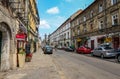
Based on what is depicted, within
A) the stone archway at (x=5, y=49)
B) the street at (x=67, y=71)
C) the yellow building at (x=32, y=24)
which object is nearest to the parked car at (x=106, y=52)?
the street at (x=67, y=71)

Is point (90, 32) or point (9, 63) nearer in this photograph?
point (9, 63)

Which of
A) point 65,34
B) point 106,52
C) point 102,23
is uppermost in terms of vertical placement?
point 65,34

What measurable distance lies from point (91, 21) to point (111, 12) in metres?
9.90

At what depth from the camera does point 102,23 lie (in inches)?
1339

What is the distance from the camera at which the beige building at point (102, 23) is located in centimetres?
2892

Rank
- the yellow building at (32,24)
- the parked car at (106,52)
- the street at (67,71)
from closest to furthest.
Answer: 1. the street at (67,71)
2. the parked car at (106,52)
3. the yellow building at (32,24)

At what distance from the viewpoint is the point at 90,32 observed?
4103 centimetres

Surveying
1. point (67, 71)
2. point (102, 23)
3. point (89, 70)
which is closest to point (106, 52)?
point (89, 70)

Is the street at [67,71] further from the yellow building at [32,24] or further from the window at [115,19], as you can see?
the yellow building at [32,24]

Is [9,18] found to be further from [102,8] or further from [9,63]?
[102,8]

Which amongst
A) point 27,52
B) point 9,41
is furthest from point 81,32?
point 9,41

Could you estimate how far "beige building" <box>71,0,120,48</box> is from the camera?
28922 millimetres

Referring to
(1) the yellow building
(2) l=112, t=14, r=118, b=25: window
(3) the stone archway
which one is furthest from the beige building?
(3) the stone archway

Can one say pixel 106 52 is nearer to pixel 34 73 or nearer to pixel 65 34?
pixel 34 73
